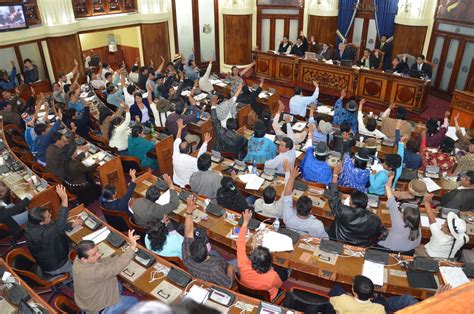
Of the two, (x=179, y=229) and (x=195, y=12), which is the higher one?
(x=195, y=12)

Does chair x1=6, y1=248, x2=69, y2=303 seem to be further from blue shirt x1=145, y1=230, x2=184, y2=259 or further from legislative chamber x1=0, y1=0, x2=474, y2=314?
blue shirt x1=145, y1=230, x2=184, y2=259

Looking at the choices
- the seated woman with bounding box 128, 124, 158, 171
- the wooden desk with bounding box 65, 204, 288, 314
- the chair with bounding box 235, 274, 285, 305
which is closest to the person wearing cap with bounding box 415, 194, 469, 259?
Answer: the chair with bounding box 235, 274, 285, 305

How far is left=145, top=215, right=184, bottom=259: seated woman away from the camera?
5062 mm

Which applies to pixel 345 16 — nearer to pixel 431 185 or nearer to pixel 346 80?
pixel 346 80

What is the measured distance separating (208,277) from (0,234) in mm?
3839

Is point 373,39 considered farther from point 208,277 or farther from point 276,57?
point 208,277

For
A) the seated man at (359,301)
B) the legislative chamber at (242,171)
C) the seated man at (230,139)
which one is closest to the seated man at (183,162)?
the legislative chamber at (242,171)

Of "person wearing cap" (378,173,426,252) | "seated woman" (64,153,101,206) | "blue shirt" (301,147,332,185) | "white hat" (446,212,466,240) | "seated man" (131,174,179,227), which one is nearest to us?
"white hat" (446,212,466,240)

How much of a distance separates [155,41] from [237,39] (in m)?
3.64

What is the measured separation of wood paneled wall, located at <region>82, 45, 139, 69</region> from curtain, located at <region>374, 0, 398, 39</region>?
34.2ft

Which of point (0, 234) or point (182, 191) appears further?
point (182, 191)

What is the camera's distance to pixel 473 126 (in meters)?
9.97

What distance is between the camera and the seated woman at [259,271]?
4.51m

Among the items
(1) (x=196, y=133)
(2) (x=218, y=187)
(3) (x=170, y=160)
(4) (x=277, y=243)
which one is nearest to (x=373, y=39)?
(1) (x=196, y=133)
